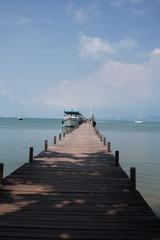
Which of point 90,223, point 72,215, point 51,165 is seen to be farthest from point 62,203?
point 51,165

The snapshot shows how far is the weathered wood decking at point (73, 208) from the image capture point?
13.0ft

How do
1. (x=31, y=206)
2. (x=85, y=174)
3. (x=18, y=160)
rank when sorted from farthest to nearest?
(x=18, y=160) < (x=85, y=174) < (x=31, y=206)

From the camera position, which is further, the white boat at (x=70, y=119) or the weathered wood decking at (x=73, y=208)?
the white boat at (x=70, y=119)

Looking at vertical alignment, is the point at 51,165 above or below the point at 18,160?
above

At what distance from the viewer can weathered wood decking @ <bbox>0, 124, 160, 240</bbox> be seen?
13.0 feet

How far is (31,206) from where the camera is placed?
16.2 feet

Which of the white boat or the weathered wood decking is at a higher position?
the white boat

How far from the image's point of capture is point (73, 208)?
492 centimetres

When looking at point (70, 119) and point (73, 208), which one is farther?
point (70, 119)

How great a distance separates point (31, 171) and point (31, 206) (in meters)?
3.56

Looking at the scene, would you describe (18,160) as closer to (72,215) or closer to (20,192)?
(20,192)

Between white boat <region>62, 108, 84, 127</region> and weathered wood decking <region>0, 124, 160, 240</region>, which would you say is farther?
white boat <region>62, 108, 84, 127</region>

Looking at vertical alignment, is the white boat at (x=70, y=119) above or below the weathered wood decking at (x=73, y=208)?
above

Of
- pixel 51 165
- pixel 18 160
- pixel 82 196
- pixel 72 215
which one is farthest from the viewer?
pixel 18 160
